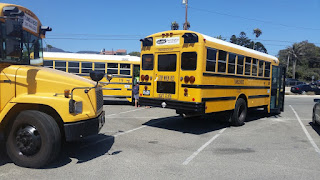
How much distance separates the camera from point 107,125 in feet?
26.4

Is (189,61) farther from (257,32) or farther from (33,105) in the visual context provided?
(257,32)

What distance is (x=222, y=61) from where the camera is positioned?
7.55 m

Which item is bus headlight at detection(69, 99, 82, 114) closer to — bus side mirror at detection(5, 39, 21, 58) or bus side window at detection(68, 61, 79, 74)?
bus side mirror at detection(5, 39, 21, 58)

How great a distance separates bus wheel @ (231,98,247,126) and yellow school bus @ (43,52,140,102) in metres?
6.26

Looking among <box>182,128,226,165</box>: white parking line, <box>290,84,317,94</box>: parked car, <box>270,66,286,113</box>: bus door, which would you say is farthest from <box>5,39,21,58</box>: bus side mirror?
<box>290,84,317,94</box>: parked car

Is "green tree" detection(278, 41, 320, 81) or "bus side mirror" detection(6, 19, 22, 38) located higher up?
"green tree" detection(278, 41, 320, 81)

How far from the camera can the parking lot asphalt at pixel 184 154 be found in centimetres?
425

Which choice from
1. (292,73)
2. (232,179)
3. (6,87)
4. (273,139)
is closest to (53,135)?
(6,87)

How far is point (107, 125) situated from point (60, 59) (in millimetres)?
6481

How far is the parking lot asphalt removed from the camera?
4246 mm

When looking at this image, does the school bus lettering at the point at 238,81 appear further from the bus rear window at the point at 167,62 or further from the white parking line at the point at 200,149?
the bus rear window at the point at 167,62

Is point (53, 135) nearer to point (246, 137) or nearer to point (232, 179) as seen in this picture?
point (232, 179)

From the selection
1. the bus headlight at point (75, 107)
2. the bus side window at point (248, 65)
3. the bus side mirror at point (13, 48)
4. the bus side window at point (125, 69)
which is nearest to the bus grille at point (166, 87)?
the bus side window at point (248, 65)

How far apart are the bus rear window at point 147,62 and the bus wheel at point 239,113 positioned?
305 centimetres
